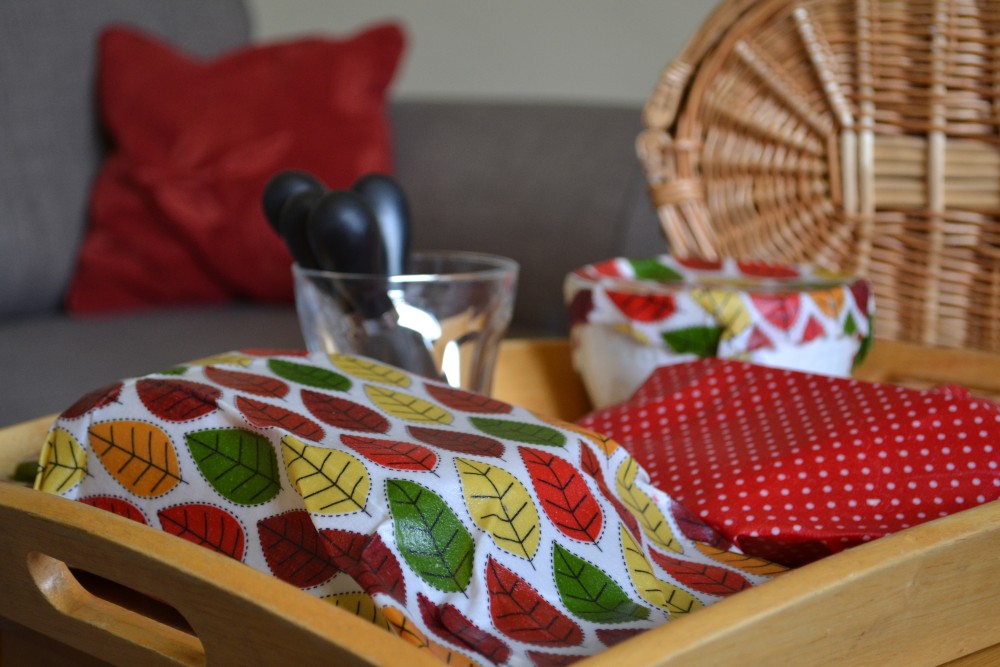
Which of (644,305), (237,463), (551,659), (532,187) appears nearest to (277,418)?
(237,463)

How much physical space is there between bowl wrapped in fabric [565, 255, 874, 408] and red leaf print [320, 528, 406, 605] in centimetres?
27

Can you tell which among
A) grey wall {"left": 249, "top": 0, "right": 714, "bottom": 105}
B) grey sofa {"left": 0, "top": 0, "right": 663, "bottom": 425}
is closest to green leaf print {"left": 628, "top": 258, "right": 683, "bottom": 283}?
grey sofa {"left": 0, "top": 0, "right": 663, "bottom": 425}

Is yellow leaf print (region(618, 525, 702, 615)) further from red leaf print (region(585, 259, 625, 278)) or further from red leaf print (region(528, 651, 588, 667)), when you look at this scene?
red leaf print (region(585, 259, 625, 278))

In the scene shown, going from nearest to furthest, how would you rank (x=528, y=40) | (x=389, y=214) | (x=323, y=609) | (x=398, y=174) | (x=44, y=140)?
(x=323, y=609), (x=389, y=214), (x=44, y=140), (x=398, y=174), (x=528, y=40)

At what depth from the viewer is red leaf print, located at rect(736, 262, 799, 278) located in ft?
2.05

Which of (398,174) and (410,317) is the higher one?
(410,317)

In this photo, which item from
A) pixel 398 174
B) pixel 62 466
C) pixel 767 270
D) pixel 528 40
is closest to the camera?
pixel 62 466

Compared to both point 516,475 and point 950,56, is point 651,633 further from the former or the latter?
point 950,56

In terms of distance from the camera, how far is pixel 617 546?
1.16ft

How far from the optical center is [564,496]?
1.15 ft

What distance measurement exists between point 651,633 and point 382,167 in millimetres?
1025

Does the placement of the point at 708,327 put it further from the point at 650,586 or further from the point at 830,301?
the point at 650,586

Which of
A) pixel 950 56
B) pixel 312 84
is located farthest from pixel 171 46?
pixel 950 56

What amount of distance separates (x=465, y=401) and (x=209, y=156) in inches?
34.7
